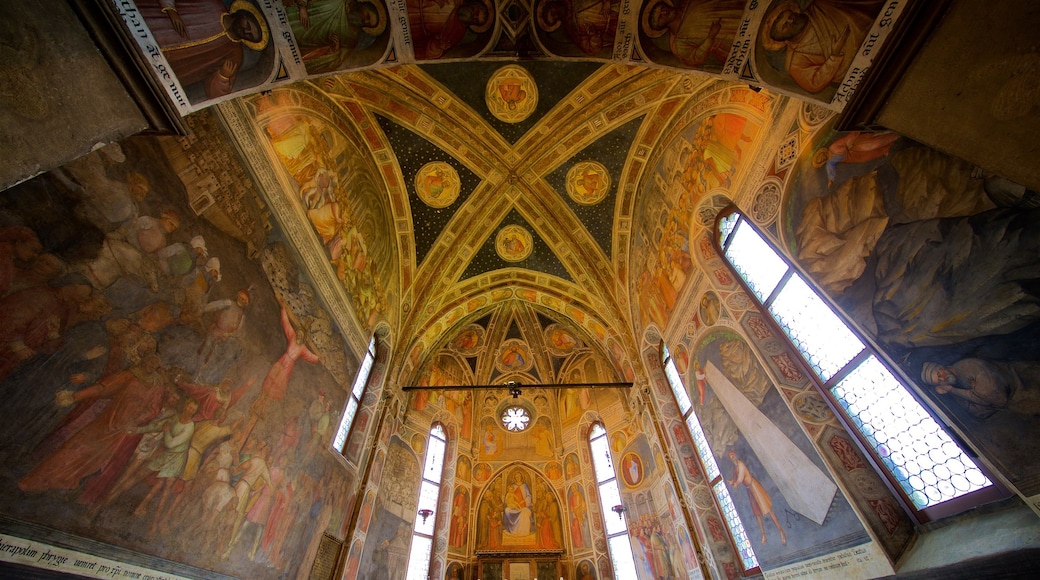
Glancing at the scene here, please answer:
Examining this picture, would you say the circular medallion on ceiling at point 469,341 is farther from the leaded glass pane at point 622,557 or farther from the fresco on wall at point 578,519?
the leaded glass pane at point 622,557

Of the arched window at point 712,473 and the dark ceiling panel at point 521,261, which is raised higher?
the dark ceiling panel at point 521,261

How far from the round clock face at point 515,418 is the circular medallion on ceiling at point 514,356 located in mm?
1696

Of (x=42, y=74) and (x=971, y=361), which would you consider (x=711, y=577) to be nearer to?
(x=971, y=361)

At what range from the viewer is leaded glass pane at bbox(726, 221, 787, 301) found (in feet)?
22.9

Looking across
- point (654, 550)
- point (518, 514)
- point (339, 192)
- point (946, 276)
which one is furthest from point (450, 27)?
point (518, 514)

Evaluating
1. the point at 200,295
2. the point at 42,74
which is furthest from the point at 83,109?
the point at 200,295

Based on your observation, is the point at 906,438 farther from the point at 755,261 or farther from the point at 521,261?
the point at 521,261

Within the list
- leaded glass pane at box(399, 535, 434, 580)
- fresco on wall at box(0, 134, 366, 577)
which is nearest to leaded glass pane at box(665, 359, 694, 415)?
leaded glass pane at box(399, 535, 434, 580)

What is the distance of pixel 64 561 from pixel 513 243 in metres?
12.4

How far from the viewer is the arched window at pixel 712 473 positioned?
8.00 m

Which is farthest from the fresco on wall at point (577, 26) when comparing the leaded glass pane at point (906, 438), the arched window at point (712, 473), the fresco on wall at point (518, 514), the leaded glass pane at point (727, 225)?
the fresco on wall at point (518, 514)

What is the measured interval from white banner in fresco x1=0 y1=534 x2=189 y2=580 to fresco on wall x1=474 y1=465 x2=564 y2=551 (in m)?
11.2

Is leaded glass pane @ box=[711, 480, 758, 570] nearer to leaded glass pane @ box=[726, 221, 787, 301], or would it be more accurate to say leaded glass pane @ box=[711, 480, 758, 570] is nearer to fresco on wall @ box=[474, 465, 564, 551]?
leaded glass pane @ box=[726, 221, 787, 301]

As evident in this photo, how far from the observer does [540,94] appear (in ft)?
38.1
